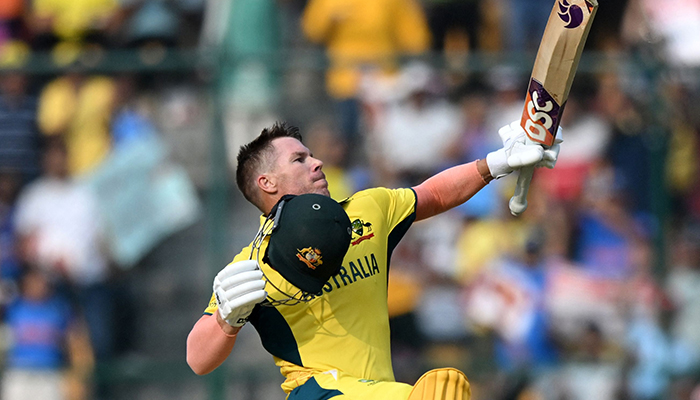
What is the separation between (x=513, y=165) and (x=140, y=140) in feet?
14.3

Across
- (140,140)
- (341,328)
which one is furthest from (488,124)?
(341,328)

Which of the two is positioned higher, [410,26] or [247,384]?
[410,26]

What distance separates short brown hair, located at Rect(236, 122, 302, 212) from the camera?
4395 mm

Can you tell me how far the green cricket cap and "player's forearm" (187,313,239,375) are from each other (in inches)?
13.6

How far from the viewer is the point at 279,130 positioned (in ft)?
14.6

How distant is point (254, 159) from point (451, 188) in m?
0.92

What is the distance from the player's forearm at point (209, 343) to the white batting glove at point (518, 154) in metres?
1.40

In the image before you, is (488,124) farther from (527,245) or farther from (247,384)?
(247,384)

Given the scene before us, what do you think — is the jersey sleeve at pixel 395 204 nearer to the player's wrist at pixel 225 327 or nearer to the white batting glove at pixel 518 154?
the white batting glove at pixel 518 154

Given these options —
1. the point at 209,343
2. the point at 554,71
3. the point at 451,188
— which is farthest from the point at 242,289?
the point at 554,71

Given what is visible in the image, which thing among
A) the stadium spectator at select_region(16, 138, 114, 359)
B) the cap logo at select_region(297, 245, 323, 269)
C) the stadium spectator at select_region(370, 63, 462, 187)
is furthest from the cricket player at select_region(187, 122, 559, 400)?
the stadium spectator at select_region(16, 138, 114, 359)

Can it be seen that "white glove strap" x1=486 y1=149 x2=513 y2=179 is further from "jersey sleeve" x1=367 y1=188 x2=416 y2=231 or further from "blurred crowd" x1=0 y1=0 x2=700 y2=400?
"blurred crowd" x1=0 y1=0 x2=700 y2=400

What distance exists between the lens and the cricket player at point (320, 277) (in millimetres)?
3732

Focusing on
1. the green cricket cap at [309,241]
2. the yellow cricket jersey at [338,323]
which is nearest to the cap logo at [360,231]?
the yellow cricket jersey at [338,323]
